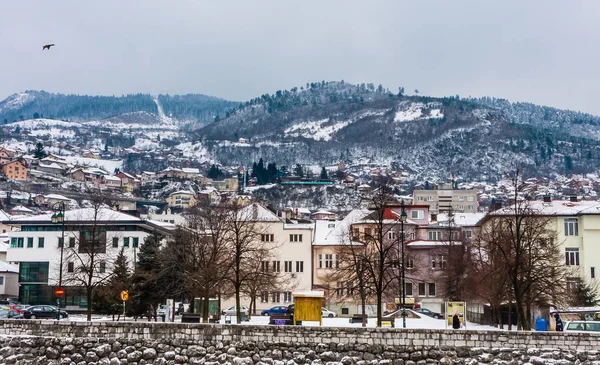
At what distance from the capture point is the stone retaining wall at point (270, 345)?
31984 mm

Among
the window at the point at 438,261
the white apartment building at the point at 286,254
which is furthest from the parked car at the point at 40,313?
the window at the point at 438,261

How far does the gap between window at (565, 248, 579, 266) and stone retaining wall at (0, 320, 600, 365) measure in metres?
34.4

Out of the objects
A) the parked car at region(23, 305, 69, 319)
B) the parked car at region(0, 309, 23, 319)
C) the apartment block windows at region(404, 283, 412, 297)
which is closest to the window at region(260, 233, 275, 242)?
the apartment block windows at region(404, 283, 412, 297)

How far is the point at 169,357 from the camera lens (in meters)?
34.2

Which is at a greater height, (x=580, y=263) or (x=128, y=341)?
(x=580, y=263)

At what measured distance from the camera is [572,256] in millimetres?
64750

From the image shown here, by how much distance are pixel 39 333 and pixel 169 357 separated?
651 cm

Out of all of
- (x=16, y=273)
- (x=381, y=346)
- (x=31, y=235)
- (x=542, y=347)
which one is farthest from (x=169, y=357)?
(x=16, y=273)

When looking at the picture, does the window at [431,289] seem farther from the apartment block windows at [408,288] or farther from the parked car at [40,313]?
the parked car at [40,313]

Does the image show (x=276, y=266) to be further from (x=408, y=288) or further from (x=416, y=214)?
(x=416, y=214)

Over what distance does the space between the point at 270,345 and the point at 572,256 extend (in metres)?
39.4

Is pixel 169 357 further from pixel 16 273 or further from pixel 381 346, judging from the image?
pixel 16 273

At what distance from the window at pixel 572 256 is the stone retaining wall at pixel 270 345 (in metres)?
34.4

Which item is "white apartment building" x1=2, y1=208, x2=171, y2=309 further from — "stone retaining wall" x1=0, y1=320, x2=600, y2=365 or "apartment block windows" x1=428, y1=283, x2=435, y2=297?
"stone retaining wall" x1=0, y1=320, x2=600, y2=365
